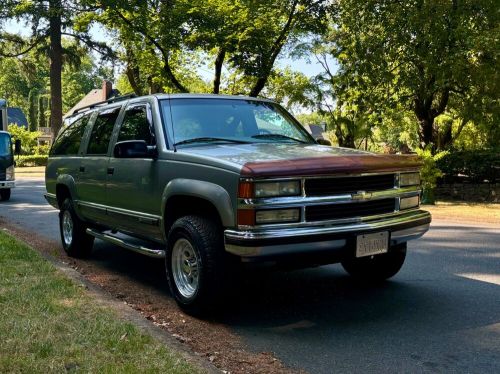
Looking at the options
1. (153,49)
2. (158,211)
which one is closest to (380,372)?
(158,211)

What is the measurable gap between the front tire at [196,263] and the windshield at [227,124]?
3.23ft

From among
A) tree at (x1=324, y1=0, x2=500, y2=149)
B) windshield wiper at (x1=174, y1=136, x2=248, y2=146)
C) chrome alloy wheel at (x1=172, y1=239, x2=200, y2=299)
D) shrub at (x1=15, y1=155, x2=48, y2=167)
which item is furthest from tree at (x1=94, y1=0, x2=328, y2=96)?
shrub at (x1=15, y1=155, x2=48, y2=167)

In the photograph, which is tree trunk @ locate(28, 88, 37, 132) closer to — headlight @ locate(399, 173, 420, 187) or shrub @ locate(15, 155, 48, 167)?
shrub @ locate(15, 155, 48, 167)

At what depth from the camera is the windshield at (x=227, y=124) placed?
5469mm

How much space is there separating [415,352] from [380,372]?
476 millimetres

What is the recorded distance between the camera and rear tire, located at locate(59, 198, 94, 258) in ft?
24.6

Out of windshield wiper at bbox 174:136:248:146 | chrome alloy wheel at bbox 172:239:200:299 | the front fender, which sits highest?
windshield wiper at bbox 174:136:248:146

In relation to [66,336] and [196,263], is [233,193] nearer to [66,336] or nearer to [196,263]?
[196,263]

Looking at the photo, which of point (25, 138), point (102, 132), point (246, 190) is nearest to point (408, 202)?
point (246, 190)

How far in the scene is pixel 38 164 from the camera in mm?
45719

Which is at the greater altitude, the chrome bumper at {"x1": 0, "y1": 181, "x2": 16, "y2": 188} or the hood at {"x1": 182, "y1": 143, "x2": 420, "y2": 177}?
the hood at {"x1": 182, "y1": 143, "x2": 420, "y2": 177}

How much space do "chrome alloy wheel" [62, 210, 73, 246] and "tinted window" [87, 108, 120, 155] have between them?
1.24 meters

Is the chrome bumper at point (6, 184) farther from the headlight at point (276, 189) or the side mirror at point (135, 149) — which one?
the headlight at point (276, 189)

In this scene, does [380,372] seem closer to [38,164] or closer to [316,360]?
[316,360]
